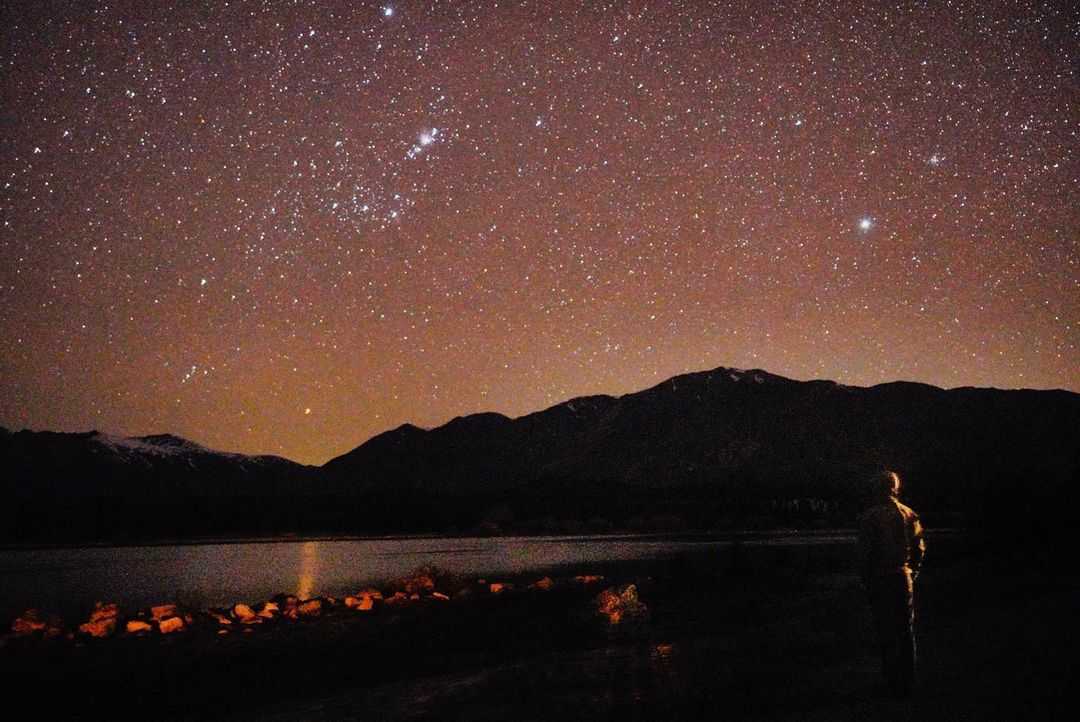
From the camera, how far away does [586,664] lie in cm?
1356

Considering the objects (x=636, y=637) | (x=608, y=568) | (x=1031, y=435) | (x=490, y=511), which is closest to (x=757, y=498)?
(x=490, y=511)

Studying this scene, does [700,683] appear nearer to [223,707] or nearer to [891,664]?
[891,664]

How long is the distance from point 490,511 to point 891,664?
147m

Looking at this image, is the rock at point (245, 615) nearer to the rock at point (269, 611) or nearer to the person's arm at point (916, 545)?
the rock at point (269, 611)

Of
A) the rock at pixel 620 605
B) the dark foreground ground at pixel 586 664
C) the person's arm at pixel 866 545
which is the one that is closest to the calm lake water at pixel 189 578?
the dark foreground ground at pixel 586 664

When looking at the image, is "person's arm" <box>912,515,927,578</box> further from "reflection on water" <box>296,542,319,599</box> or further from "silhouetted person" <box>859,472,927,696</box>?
"reflection on water" <box>296,542,319,599</box>

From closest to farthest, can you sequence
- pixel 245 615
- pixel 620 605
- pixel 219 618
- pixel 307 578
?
pixel 219 618, pixel 245 615, pixel 620 605, pixel 307 578

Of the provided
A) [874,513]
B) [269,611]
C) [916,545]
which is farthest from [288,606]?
[916,545]

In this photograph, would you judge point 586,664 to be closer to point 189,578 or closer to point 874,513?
point 874,513

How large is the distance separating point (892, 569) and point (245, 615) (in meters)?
17.6

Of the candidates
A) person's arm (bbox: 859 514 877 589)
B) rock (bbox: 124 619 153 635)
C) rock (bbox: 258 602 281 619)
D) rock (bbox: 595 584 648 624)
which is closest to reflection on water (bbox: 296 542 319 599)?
rock (bbox: 258 602 281 619)

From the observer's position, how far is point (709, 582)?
32188 millimetres

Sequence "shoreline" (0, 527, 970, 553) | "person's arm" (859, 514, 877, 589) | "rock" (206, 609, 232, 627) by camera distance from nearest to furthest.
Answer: "person's arm" (859, 514, 877, 589) < "rock" (206, 609, 232, 627) < "shoreline" (0, 527, 970, 553)

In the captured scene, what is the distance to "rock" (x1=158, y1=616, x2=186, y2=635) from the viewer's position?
805 inches
